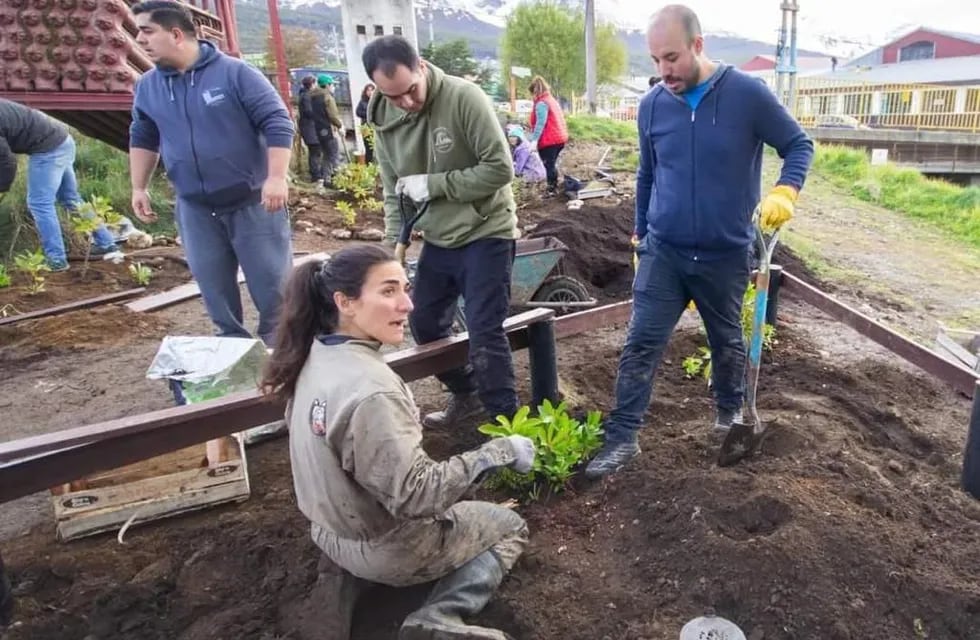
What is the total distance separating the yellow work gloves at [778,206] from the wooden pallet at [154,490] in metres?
2.51

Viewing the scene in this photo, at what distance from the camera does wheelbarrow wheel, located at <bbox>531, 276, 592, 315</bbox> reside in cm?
598

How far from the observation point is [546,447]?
2986 millimetres

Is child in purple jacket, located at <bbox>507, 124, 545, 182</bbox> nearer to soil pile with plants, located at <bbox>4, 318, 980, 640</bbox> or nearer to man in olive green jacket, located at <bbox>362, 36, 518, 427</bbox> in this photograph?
man in olive green jacket, located at <bbox>362, 36, 518, 427</bbox>

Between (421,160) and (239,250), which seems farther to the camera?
(239,250)

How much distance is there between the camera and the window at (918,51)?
62.0 m

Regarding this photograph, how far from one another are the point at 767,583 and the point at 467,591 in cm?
98

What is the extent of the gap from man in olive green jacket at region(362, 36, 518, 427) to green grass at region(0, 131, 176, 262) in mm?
5900

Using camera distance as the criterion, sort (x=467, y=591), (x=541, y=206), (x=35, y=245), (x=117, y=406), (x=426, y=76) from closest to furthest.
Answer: (x=467, y=591), (x=426, y=76), (x=117, y=406), (x=35, y=245), (x=541, y=206)

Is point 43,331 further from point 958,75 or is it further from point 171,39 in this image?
point 958,75

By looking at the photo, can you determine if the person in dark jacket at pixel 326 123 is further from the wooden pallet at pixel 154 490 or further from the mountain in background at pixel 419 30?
the mountain in background at pixel 419 30

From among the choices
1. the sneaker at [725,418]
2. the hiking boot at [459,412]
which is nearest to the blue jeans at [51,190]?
the hiking boot at [459,412]

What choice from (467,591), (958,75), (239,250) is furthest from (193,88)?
(958,75)

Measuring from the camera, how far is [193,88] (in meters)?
3.61

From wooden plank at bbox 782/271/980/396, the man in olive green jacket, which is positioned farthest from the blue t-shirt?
wooden plank at bbox 782/271/980/396
